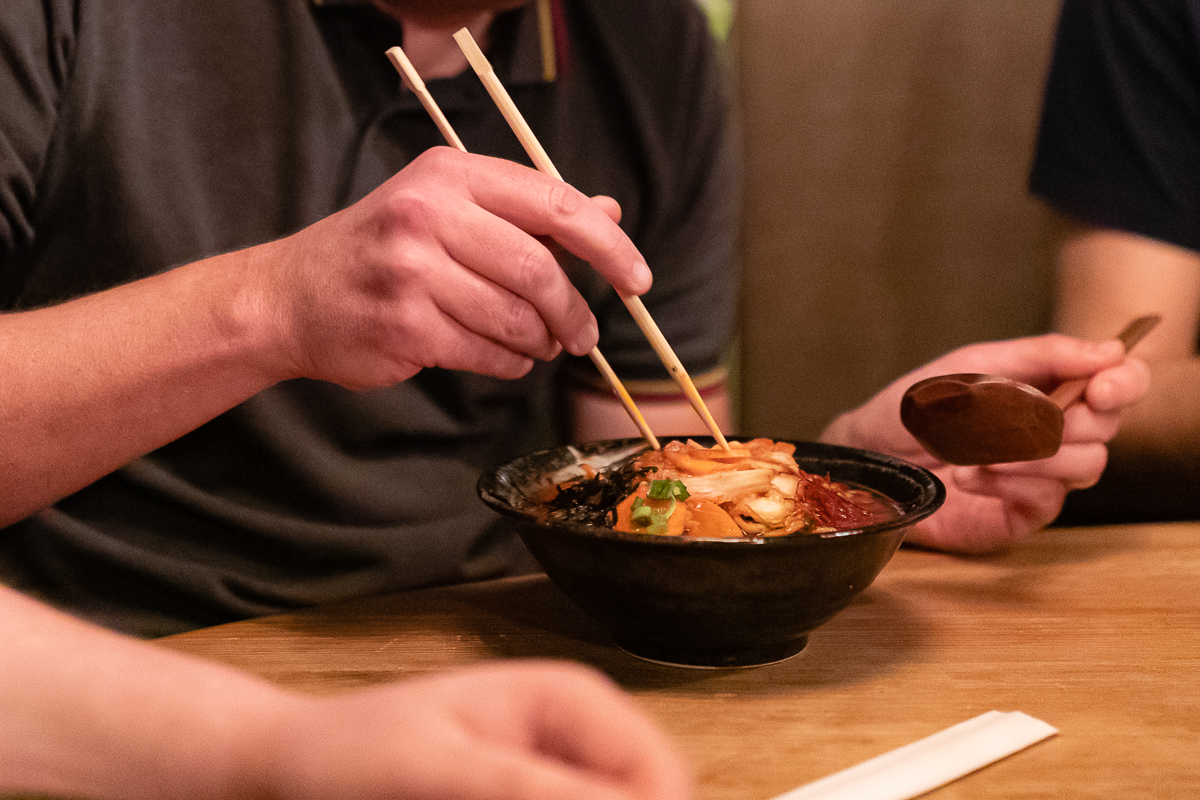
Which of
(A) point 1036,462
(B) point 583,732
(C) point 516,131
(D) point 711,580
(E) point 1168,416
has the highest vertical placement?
(C) point 516,131

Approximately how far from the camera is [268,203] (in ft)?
4.26

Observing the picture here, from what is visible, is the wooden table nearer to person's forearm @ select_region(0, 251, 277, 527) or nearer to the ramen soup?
the ramen soup

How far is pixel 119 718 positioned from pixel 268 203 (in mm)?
1001

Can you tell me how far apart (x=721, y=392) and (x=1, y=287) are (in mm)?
1197

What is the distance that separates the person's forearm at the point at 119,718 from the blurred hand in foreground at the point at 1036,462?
1005 millimetres

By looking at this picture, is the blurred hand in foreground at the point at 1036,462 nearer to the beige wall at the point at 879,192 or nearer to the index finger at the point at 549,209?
the index finger at the point at 549,209

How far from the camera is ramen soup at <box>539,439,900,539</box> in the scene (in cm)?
81

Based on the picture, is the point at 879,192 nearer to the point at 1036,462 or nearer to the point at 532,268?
the point at 1036,462

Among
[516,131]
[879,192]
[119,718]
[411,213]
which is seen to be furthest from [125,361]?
[879,192]

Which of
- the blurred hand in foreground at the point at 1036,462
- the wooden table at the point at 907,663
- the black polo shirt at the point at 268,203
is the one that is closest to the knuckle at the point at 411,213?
the wooden table at the point at 907,663

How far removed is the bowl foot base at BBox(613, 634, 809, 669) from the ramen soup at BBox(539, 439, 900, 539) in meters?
0.11

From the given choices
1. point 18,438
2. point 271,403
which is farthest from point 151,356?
point 271,403

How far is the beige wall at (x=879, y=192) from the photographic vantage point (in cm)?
276

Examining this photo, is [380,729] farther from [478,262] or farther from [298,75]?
[298,75]
